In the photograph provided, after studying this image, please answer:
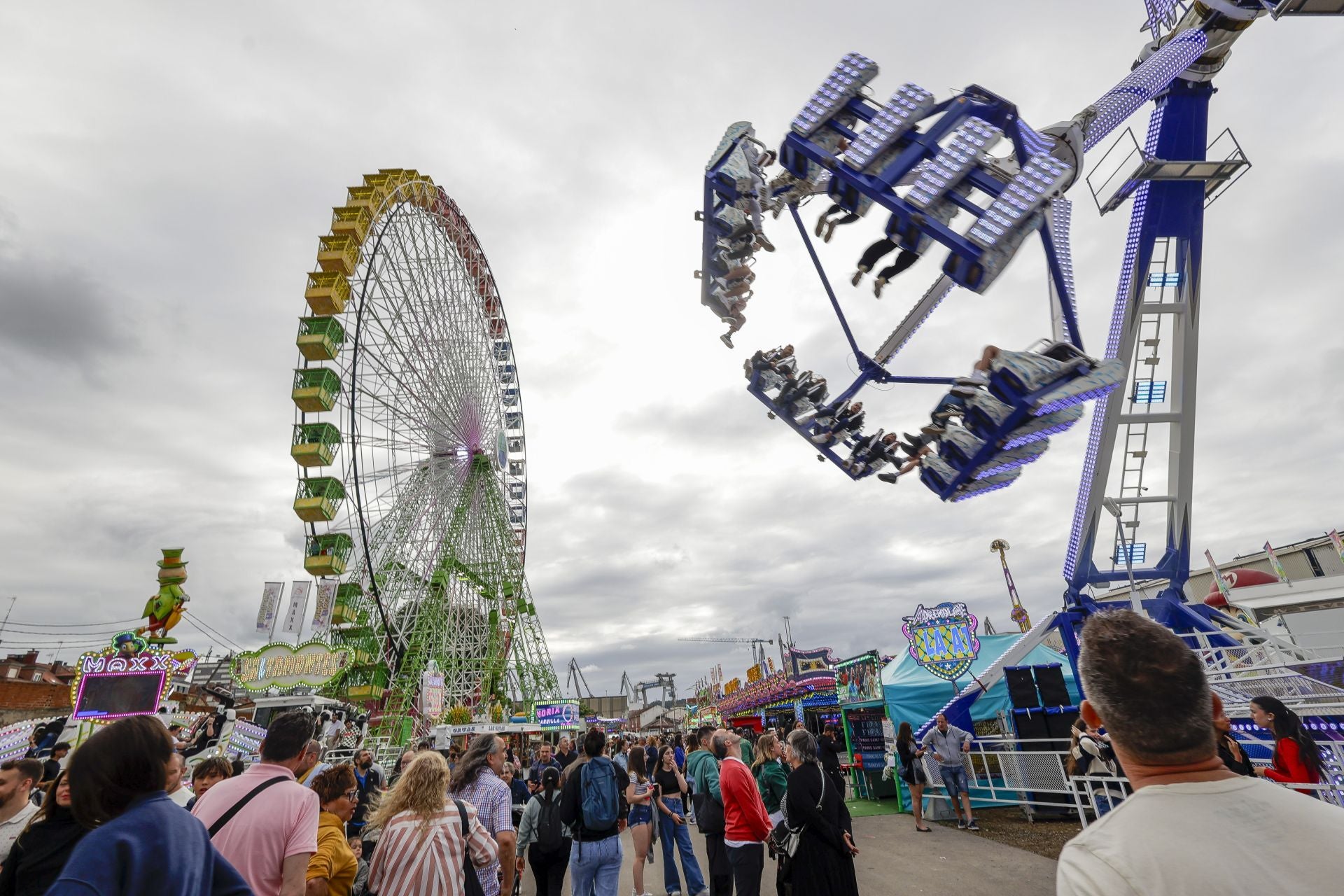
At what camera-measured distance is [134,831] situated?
179 centimetres

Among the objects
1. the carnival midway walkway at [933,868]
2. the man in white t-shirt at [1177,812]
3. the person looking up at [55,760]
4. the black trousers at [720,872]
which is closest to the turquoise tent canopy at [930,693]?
the carnival midway walkway at [933,868]

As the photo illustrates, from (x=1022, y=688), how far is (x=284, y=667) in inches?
863

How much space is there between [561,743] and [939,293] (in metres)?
10.5

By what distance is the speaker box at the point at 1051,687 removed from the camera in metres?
10.8

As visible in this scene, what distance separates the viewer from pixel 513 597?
3147 centimetres

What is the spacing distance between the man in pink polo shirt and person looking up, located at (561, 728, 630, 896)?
2.77m

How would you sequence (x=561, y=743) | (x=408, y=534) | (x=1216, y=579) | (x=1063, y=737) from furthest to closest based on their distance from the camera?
1. (x=408, y=534)
2. (x=1216, y=579)
3. (x=561, y=743)
4. (x=1063, y=737)

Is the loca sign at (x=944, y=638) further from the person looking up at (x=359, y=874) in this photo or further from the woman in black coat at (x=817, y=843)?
the person looking up at (x=359, y=874)

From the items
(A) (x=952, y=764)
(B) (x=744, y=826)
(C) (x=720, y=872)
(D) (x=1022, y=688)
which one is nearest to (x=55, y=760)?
(C) (x=720, y=872)

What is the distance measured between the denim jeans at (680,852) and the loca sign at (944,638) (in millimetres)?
7155

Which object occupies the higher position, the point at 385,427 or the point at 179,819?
the point at 385,427

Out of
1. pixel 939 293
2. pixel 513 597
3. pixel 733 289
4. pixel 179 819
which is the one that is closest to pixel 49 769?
pixel 179 819

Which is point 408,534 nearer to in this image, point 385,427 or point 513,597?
point 385,427

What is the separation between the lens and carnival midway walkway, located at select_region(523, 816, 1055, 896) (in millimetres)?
6562
